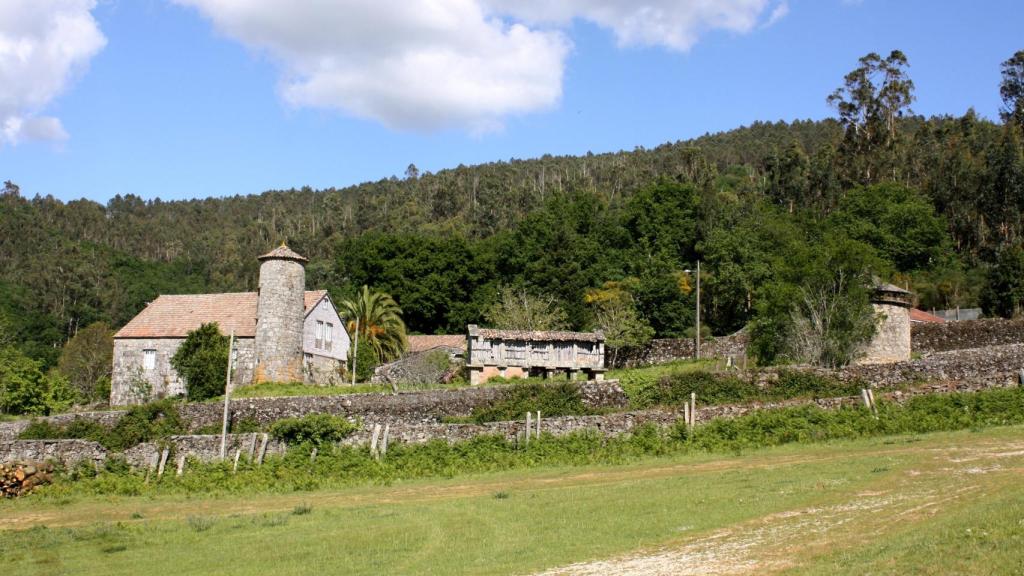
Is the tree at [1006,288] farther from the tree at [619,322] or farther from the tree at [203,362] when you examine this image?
the tree at [203,362]

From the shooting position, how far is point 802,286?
165ft

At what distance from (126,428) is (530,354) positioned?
20578mm

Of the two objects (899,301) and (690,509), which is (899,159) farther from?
(690,509)

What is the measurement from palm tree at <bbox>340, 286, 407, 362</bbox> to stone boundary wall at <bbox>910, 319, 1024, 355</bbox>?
3373 cm

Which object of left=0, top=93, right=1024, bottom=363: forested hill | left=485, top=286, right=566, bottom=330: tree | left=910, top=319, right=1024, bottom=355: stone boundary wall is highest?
left=0, top=93, right=1024, bottom=363: forested hill

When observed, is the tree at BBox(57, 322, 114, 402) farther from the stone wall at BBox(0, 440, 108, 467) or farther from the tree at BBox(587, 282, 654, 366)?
the tree at BBox(587, 282, 654, 366)

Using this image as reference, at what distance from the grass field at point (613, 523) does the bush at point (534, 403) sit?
8717 millimetres

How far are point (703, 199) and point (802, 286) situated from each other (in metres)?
37.7

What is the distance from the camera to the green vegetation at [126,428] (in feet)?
128

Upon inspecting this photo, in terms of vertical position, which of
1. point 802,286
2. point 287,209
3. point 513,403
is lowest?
point 513,403

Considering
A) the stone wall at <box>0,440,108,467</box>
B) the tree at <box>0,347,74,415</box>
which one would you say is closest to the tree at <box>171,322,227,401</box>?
the tree at <box>0,347,74,415</box>

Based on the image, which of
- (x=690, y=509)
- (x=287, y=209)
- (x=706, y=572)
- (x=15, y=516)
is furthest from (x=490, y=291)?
(x=287, y=209)

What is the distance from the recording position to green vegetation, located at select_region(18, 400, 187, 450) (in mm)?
39094

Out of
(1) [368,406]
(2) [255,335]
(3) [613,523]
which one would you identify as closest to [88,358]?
(2) [255,335]
